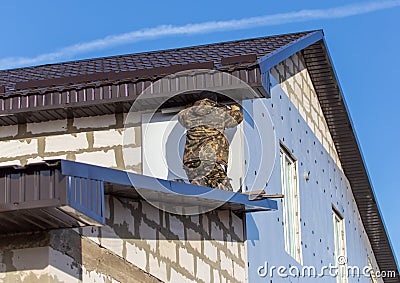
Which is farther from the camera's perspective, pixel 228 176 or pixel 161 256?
pixel 228 176

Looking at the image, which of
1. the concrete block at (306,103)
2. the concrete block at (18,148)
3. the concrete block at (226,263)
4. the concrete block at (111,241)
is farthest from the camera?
the concrete block at (306,103)

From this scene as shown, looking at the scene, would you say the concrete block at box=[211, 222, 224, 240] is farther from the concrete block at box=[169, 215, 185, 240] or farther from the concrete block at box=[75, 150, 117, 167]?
the concrete block at box=[75, 150, 117, 167]

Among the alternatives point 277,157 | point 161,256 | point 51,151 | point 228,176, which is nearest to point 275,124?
point 277,157

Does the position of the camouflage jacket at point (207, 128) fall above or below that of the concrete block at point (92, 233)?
above

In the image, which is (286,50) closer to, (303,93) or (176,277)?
(303,93)

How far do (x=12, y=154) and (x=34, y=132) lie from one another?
12.3 inches

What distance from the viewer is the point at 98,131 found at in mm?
9242

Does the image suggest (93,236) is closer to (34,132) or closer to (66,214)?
(66,214)

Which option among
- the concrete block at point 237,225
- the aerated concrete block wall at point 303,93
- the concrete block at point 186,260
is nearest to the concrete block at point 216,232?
the concrete block at point 237,225

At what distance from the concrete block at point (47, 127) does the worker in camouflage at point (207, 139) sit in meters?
1.23

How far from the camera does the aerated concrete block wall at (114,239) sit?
5.49 metres

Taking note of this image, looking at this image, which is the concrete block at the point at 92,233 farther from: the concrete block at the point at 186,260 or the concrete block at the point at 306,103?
the concrete block at the point at 306,103

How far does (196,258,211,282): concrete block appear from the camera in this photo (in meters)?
8.06

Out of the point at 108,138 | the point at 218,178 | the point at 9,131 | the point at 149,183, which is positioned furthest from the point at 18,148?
the point at 149,183
